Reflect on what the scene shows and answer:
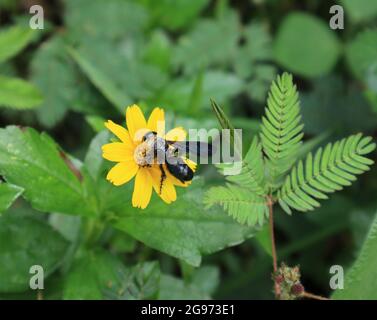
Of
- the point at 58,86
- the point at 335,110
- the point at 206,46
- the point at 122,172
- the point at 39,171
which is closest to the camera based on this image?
the point at 122,172

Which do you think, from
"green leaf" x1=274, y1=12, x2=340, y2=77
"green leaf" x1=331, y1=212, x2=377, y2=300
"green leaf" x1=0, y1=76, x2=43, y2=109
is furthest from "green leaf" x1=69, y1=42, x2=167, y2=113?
"green leaf" x1=331, y1=212, x2=377, y2=300

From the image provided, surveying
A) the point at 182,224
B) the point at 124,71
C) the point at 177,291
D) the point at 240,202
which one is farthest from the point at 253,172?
the point at 124,71

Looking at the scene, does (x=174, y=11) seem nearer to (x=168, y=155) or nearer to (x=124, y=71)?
(x=124, y=71)

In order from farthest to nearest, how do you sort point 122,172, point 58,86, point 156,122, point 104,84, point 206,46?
point 206,46 → point 58,86 → point 104,84 → point 156,122 → point 122,172

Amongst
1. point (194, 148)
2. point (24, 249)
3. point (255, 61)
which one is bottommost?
point (24, 249)
